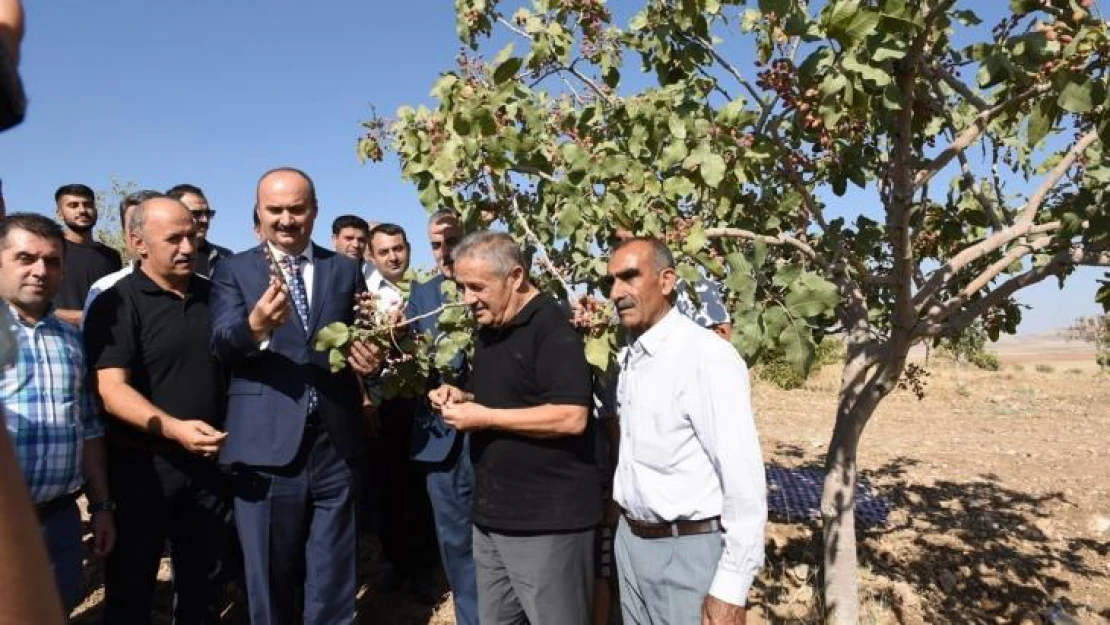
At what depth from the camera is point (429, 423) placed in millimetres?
3344

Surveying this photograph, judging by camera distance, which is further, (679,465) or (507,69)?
(507,69)

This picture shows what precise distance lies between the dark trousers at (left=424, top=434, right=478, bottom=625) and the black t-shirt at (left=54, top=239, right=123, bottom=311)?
7.86ft

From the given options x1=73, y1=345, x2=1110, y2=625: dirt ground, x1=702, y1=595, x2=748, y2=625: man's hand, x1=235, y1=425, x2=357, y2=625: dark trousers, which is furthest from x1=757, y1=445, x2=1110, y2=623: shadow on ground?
x1=235, y1=425, x2=357, y2=625: dark trousers

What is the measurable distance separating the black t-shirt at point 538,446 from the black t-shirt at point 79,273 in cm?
287

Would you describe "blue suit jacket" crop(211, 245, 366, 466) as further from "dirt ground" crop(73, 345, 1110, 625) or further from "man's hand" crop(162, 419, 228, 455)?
"dirt ground" crop(73, 345, 1110, 625)

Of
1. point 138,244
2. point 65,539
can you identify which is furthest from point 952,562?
point 138,244

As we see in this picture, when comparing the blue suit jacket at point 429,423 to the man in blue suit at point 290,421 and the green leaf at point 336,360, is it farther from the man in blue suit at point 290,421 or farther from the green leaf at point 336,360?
the green leaf at point 336,360

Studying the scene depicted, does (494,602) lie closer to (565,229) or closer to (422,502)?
(565,229)

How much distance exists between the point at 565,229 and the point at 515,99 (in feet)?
1.93

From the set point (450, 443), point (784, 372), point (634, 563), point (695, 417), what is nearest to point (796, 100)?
point (695, 417)

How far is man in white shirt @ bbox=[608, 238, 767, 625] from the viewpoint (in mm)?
2105

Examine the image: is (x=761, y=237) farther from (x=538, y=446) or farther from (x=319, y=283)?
(x=319, y=283)

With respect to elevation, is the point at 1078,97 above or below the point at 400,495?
above

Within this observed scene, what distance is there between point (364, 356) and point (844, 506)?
8.21 feet
